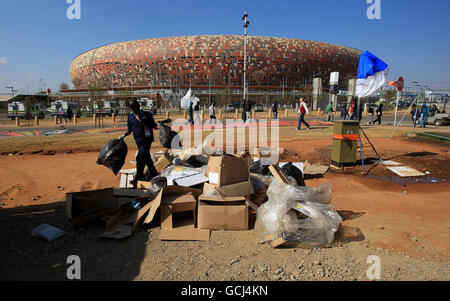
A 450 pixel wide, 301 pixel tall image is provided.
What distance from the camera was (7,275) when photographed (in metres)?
2.47

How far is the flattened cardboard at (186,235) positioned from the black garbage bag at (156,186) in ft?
2.90

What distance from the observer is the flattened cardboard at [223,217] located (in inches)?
134

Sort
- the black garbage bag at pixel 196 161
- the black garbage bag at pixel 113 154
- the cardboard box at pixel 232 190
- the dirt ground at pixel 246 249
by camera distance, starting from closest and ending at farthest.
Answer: the dirt ground at pixel 246 249
the cardboard box at pixel 232 190
the black garbage bag at pixel 113 154
the black garbage bag at pixel 196 161

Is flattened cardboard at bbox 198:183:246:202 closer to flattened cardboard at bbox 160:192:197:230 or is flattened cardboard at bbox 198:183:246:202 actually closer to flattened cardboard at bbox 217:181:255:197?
flattened cardboard at bbox 217:181:255:197

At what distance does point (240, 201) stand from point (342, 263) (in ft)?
4.74

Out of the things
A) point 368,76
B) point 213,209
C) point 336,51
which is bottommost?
point 213,209

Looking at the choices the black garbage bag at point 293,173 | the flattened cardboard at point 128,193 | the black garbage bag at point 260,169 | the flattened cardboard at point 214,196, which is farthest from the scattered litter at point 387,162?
the flattened cardboard at point 128,193

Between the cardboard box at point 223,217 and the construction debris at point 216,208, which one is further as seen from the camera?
the cardboard box at point 223,217

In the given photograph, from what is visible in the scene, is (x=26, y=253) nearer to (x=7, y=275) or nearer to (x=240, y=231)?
Answer: (x=7, y=275)

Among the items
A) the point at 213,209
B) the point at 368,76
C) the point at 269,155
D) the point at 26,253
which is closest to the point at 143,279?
the point at 213,209

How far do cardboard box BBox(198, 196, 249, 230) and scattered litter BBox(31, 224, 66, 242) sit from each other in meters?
1.80

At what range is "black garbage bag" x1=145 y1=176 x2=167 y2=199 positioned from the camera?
4.09 m

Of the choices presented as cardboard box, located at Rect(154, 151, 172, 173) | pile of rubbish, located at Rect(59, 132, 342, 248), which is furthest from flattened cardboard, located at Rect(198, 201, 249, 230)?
cardboard box, located at Rect(154, 151, 172, 173)

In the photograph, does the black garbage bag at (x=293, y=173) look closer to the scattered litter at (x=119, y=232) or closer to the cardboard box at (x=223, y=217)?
the cardboard box at (x=223, y=217)
